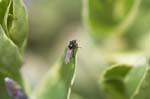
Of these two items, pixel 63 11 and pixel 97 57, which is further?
pixel 63 11

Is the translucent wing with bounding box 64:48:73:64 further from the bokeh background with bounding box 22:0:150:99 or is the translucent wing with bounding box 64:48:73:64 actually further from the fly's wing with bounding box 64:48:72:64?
the bokeh background with bounding box 22:0:150:99

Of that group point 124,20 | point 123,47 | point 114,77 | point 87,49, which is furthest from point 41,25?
point 114,77

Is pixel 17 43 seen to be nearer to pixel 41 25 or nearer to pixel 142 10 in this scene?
pixel 142 10

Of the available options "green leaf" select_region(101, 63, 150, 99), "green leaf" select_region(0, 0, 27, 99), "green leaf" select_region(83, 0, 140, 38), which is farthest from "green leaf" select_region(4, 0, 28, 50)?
"green leaf" select_region(83, 0, 140, 38)

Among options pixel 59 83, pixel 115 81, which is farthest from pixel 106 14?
pixel 59 83

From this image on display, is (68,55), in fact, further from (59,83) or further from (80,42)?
(80,42)
